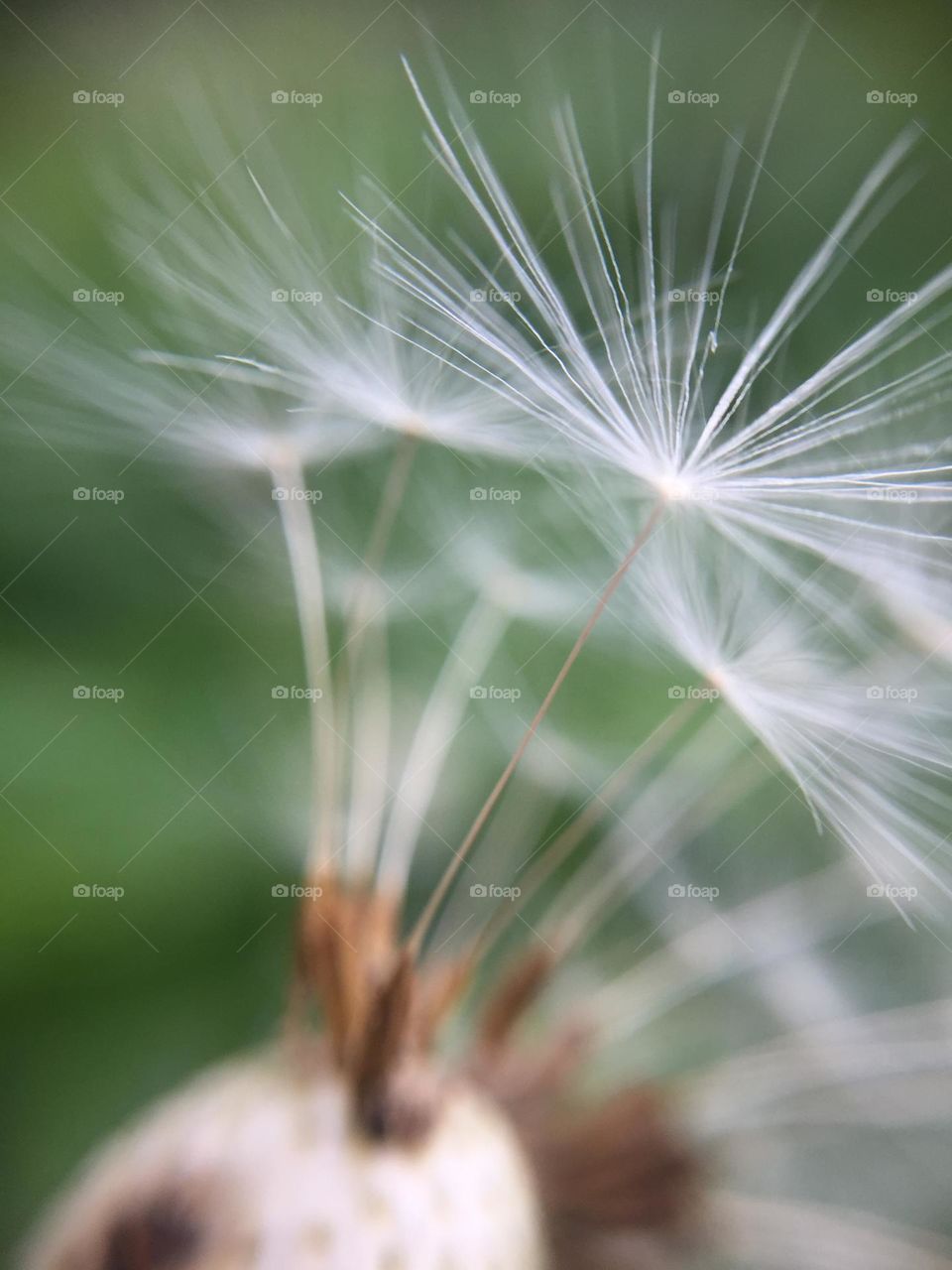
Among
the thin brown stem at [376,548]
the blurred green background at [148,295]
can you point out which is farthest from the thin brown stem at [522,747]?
the thin brown stem at [376,548]

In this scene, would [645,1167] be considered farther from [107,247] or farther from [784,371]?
[107,247]

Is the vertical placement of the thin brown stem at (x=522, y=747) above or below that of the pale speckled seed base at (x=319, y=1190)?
above

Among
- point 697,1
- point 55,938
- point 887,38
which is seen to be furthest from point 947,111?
point 55,938

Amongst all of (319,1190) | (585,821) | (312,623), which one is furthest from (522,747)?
(319,1190)

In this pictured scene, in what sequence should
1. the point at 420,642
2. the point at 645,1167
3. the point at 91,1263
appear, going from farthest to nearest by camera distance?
the point at 420,642
the point at 645,1167
the point at 91,1263

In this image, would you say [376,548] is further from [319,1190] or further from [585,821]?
[319,1190]

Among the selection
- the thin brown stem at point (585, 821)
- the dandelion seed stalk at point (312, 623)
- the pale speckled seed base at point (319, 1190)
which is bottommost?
the pale speckled seed base at point (319, 1190)

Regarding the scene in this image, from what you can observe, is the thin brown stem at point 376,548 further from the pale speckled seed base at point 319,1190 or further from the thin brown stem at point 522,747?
the pale speckled seed base at point 319,1190
